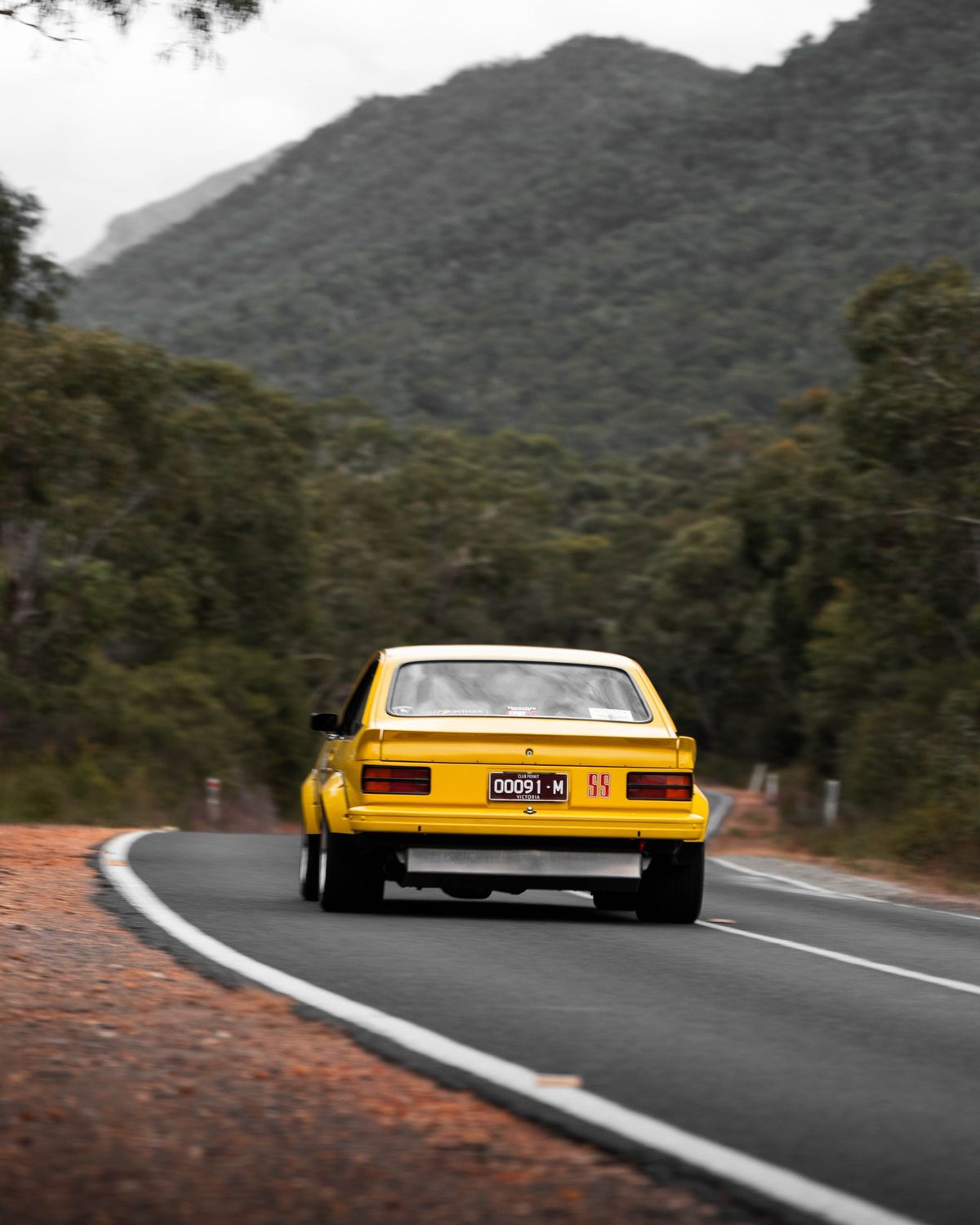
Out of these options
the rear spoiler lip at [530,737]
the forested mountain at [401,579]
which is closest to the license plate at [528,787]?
the rear spoiler lip at [530,737]

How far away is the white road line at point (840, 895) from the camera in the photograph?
14.1 metres

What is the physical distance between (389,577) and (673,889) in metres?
48.7

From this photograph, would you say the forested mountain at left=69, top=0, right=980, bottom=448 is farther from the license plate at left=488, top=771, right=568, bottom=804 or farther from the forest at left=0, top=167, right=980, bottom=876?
the license plate at left=488, top=771, right=568, bottom=804

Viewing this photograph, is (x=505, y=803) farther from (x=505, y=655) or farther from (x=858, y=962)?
(x=858, y=962)

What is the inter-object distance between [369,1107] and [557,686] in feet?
18.7

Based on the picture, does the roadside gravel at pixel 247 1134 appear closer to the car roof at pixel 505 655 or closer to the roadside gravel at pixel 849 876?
the car roof at pixel 505 655

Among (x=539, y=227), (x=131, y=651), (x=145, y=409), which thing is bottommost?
(x=131, y=651)

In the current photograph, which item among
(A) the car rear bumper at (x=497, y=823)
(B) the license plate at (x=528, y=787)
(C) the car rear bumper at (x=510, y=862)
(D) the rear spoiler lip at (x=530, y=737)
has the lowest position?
(C) the car rear bumper at (x=510, y=862)

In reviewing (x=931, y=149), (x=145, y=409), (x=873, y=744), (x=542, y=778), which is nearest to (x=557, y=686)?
(x=542, y=778)

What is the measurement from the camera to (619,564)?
85938 millimetres

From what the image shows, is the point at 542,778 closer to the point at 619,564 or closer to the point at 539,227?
the point at 619,564

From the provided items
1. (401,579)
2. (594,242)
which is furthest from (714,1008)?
(594,242)

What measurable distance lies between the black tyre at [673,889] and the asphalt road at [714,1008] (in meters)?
0.19

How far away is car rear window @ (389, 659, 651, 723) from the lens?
10758mm
